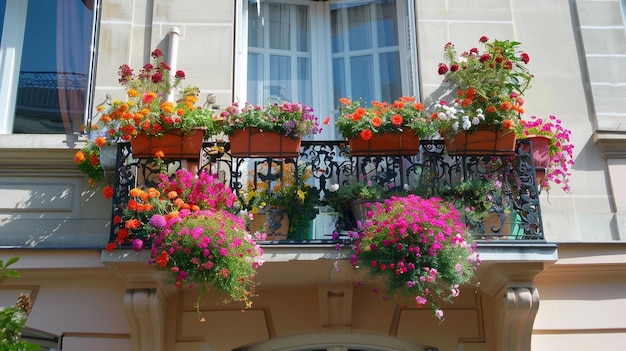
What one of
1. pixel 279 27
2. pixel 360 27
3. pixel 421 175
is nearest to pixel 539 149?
pixel 421 175

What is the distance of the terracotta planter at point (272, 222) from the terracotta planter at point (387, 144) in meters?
0.84

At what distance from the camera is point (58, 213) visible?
292 inches

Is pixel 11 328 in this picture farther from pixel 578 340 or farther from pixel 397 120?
pixel 578 340

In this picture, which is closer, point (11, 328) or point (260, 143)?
point (11, 328)

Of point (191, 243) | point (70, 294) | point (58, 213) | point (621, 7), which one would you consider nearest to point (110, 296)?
point (70, 294)

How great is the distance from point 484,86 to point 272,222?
2265 millimetres

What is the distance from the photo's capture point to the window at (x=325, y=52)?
8.39 metres

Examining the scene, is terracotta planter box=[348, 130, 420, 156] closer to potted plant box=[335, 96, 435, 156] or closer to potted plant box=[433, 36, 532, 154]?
potted plant box=[335, 96, 435, 156]

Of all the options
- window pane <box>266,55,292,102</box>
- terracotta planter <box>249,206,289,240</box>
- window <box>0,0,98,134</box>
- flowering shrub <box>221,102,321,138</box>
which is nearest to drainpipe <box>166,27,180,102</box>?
window <box>0,0,98,134</box>

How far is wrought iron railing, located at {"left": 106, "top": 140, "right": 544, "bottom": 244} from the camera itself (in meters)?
6.72

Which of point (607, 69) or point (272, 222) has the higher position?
point (607, 69)

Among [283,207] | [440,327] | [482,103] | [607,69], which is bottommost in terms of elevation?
[440,327]

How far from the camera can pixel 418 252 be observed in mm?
6066

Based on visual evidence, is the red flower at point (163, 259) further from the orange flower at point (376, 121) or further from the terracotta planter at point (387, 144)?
the orange flower at point (376, 121)
